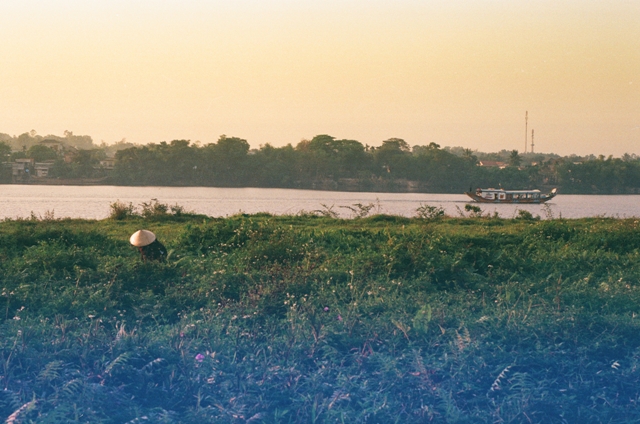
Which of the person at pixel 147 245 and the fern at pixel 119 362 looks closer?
the fern at pixel 119 362

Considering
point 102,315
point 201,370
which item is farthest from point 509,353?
point 102,315

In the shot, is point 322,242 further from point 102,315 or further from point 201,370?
point 201,370

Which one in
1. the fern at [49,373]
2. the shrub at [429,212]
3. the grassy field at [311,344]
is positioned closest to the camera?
the grassy field at [311,344]

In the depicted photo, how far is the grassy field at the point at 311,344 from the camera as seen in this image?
12.9 ft

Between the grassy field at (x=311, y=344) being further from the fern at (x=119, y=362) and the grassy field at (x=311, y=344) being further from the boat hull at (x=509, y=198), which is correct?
the boat hull at (x=509, y=198)

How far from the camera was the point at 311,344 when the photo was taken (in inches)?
185

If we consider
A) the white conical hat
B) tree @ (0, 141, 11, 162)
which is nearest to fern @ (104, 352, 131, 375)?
the white conical hat

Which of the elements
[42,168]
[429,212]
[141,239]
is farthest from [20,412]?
[42,168]

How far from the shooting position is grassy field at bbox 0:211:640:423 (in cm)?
393

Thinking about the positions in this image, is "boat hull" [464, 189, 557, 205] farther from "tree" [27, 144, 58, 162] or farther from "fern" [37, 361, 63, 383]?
"fern" [37, 361, 63, 383]

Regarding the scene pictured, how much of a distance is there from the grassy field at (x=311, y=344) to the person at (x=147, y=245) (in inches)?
18.9

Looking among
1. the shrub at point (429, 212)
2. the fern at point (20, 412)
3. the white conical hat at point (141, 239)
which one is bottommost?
the fern at point (20, 412)

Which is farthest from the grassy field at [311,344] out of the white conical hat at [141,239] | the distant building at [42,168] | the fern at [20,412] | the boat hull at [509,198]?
the distant building at [42,168]

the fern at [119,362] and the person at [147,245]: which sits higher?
the person at [147,245]
